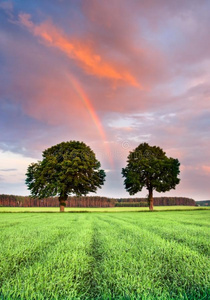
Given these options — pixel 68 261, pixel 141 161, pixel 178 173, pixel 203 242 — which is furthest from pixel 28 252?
pixel 178 173

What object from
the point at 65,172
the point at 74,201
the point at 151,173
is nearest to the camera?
Result: the point at 65,172

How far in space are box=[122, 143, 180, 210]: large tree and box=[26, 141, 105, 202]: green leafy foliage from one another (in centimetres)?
630

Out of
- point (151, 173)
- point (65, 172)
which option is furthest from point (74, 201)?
point (65, 172)

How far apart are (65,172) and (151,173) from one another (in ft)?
53.7

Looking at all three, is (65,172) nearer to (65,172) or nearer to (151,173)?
(65,172)

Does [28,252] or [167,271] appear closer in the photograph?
[167,271]

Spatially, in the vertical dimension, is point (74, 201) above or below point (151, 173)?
below

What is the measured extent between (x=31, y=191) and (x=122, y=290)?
37.4 metres

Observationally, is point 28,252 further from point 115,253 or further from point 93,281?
point 93,281

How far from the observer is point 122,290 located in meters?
2.26

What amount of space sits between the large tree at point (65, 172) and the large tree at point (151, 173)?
245 inches

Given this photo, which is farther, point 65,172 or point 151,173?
point 151,173

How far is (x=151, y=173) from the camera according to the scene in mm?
42500

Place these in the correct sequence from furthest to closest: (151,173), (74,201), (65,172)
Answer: (74,201), (151,173), (65,172)
